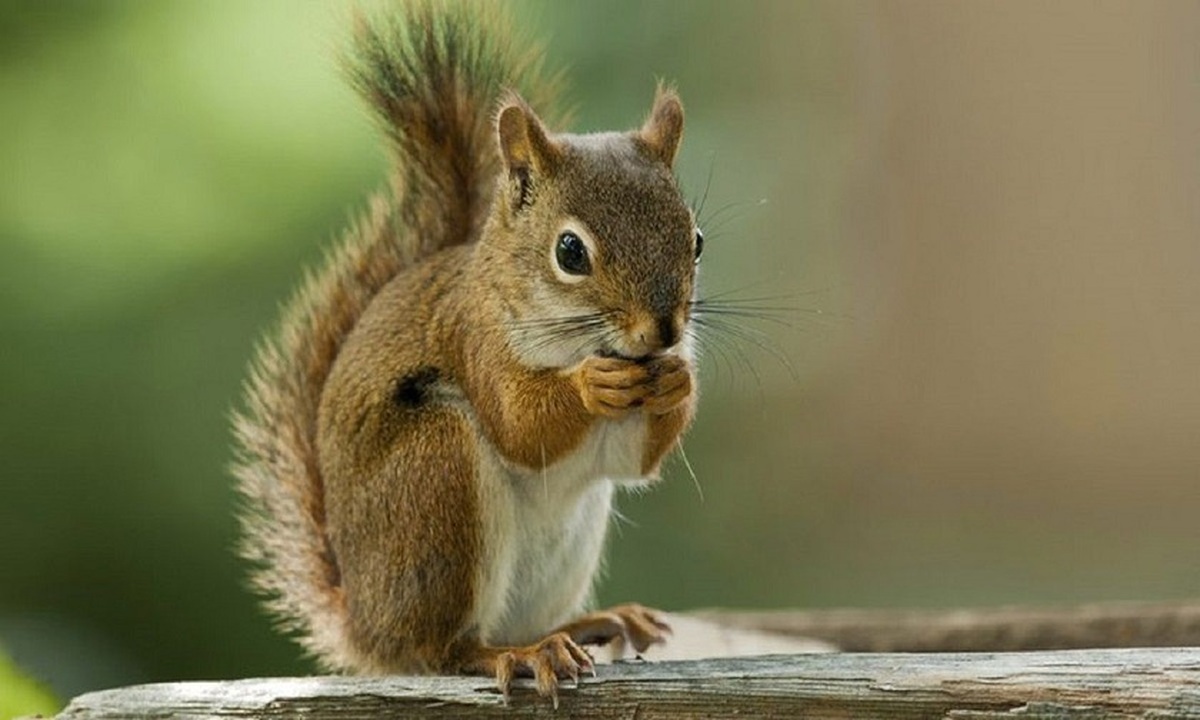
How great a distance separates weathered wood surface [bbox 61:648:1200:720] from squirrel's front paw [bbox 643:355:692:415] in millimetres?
242

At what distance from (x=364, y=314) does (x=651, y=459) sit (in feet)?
1.33

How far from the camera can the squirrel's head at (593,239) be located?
1.49 meters

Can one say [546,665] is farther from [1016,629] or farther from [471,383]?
[1016,629]

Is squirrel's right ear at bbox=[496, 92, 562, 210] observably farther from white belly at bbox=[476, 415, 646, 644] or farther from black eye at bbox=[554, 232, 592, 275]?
white belly at bbox=[476, 415, 646, 644]

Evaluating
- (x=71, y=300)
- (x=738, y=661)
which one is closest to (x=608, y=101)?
(x=71, y=300)

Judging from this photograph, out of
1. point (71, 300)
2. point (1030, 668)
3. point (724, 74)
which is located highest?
point (724, 74)

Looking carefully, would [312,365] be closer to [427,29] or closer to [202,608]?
[427,29]

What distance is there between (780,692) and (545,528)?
414 mm

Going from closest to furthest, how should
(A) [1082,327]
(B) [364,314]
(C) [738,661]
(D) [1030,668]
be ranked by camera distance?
(D) [1030,668]
(C) [738,661]
(B) [364,314]
(A) [1082,327]

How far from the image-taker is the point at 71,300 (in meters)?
2.85

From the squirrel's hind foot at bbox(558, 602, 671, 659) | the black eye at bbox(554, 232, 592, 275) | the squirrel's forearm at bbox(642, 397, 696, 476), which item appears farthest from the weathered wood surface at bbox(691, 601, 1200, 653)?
the black eye at bbox(554, 232, 592, 275)

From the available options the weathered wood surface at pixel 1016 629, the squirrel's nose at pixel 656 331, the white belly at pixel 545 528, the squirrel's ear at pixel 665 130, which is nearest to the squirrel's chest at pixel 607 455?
the white belly at pixel 545 528

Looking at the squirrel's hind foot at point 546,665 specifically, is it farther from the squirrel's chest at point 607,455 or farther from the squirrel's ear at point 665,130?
the squirrel's ear at point 665,130

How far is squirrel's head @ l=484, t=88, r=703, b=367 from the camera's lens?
1.49 meters
